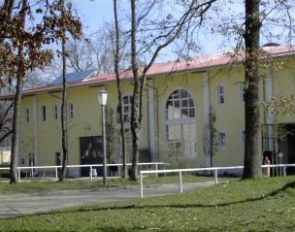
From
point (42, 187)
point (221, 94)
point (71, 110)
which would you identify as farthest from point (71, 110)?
point (42, 187)

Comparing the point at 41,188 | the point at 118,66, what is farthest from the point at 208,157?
the point at 41,188

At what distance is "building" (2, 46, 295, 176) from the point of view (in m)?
43.7

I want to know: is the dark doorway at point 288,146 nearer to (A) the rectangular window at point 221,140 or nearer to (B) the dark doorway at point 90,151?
(A) the rectangular window at point 221,140

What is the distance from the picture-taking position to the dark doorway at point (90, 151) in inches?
2192

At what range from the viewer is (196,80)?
48.8 m

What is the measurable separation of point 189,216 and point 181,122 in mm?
36592

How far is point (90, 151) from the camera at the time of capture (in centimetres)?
5684

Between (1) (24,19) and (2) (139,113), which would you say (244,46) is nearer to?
(1) (24,19)

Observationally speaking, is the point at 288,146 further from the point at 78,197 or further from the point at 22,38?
the point at 22,38

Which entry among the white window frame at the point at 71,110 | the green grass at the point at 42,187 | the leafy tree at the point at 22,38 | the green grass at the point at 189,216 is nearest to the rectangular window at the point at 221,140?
the white window frame at the point at 71,110

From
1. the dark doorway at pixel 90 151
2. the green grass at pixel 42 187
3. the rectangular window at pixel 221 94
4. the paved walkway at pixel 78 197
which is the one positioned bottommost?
the paved walkway at pixel 78 197

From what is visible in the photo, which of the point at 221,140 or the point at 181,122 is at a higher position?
the point at 181,122

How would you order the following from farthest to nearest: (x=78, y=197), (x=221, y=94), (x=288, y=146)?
(x=221, y=94) < (x=288, y=146) < (x=78, y=197)

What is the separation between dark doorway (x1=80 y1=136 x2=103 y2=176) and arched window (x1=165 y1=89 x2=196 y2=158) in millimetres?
7326
